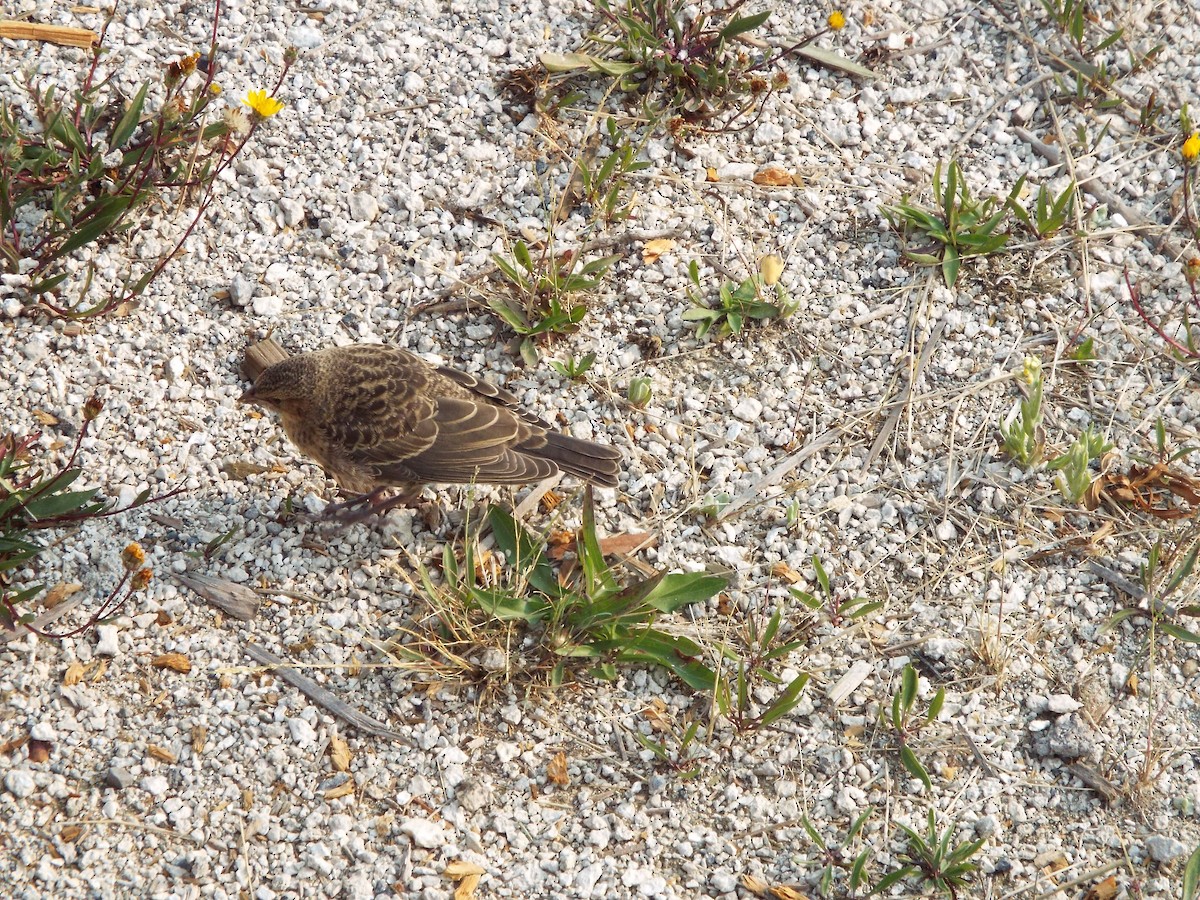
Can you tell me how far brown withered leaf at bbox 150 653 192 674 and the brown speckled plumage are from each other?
0.94 m

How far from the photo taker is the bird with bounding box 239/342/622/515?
15.5 feet

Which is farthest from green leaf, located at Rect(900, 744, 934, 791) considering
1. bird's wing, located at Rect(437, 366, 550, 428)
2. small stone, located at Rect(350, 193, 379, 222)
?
small stone, located at Rect(350, 193, 379, 222)

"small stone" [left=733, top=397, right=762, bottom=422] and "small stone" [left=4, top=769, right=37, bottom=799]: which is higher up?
"small stone" [left=733, top=397, right=762, bottom=422]

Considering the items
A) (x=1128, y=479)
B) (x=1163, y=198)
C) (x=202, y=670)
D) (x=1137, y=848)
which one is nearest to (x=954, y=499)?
(x=1128, y=479)

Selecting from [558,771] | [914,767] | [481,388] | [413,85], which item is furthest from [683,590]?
[413,85]

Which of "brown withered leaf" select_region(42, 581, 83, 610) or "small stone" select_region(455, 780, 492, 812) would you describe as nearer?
"small stone" select_region(455, 780, 492, 812)

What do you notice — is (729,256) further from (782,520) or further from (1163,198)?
(1163,198)

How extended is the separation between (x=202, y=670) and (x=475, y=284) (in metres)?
2.13

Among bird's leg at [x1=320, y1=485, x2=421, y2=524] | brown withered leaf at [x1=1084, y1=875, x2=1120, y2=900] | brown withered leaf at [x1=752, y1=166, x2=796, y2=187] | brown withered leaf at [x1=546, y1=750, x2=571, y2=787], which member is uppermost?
brown withered leaf at [x1=752, y1=166, x2=796, y2=187]

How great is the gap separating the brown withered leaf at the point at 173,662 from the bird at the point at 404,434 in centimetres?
89

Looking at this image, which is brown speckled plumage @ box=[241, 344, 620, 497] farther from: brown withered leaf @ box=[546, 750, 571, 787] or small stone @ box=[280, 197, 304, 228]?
brown withered leaf @ box=[546, 750, 571, 787]

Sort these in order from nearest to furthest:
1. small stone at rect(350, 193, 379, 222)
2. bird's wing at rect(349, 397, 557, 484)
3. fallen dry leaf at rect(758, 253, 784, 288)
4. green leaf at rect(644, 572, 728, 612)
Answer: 1. green leaf at rect(644, 572, 728, 612)
2. bird's wing at rect(349, 397, 557, 484)
3. fallen dry leaf at rect(758, 253, 784, 288)
4. small stone at rect(350, 193, 379, 222)

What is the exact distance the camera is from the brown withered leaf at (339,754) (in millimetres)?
4238

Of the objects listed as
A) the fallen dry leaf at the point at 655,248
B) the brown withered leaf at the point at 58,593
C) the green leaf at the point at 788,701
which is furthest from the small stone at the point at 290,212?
the green leaf at the point at 788,701
